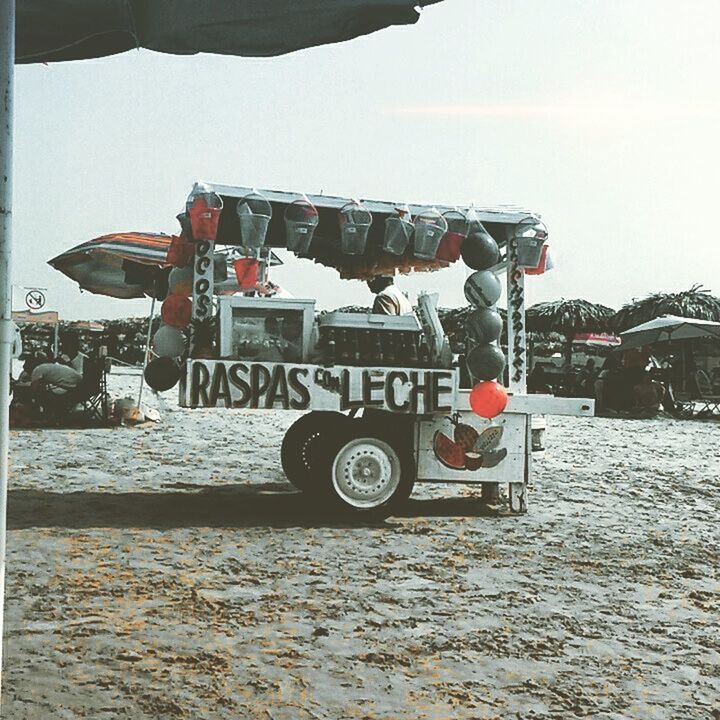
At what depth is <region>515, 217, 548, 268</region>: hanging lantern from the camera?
8.64 m

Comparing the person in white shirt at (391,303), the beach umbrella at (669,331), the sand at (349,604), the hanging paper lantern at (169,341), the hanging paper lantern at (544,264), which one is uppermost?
the beach umbrella at (669,331)

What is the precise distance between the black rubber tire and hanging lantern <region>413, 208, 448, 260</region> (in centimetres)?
151

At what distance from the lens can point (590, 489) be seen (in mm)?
10461

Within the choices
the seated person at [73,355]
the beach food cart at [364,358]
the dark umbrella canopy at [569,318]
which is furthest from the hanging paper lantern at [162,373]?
the dark umbrella canopy at [569,318]

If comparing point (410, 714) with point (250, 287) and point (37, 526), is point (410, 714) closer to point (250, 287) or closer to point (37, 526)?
point (37, 526)

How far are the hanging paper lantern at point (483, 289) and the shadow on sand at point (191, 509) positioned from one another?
1855mm

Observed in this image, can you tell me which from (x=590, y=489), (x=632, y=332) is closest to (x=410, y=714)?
(x=590, y=489)

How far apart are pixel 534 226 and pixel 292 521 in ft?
11.0

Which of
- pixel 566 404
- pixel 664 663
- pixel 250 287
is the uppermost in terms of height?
pixel 250 287

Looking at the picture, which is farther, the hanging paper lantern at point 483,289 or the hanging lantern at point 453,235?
the hanging lantern at point 453,235

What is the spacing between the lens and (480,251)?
27.0 ft

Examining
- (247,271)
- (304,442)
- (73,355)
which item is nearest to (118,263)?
(73,355)

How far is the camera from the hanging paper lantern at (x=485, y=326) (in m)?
8.15

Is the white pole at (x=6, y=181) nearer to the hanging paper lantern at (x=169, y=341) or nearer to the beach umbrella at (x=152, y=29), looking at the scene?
the beach umbrella at (x=152, y=29)
